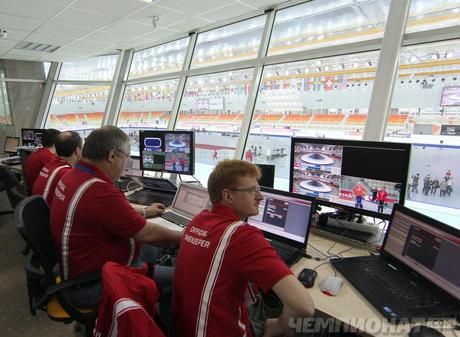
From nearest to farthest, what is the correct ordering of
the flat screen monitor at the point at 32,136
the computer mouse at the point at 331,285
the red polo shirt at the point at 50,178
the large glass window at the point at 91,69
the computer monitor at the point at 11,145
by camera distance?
the computer mouse at the point at 331,285
the red polo shirt at the point at 50,178
the flat screen monitor at the point at 32,136
the large glass window at the point at 91,69
the computer monitor at the point at 11,145

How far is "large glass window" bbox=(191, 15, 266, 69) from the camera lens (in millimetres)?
3656

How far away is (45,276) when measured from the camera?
155 cm

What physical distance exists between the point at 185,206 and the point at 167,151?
30.9 inches

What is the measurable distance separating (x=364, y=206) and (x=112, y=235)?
1429 mm

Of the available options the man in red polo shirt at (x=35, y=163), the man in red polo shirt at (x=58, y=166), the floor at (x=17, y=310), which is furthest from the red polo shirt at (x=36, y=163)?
the floor at (x=17, y=310)

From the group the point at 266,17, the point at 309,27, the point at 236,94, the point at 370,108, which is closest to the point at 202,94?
the point at 236,94

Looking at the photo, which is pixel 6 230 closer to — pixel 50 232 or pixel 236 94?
pixel 50 232

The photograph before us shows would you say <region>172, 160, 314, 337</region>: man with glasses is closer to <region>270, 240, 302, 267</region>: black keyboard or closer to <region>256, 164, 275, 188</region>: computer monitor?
<region>270, 240, 302, 267</region>: black keyboard

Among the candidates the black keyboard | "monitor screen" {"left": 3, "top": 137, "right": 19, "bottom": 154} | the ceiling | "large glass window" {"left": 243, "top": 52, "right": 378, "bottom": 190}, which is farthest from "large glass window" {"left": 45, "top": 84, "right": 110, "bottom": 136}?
the black keyboard

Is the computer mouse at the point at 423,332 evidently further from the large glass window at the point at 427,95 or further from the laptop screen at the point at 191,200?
the large glass window at the point at 427,95

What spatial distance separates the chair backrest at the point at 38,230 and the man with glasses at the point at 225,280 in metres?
0.78

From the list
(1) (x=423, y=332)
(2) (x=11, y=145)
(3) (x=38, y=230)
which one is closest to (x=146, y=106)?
(2) (x=11, y=145)

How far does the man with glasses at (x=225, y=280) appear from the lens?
991 millimetres

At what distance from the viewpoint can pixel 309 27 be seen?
319 centimetres
